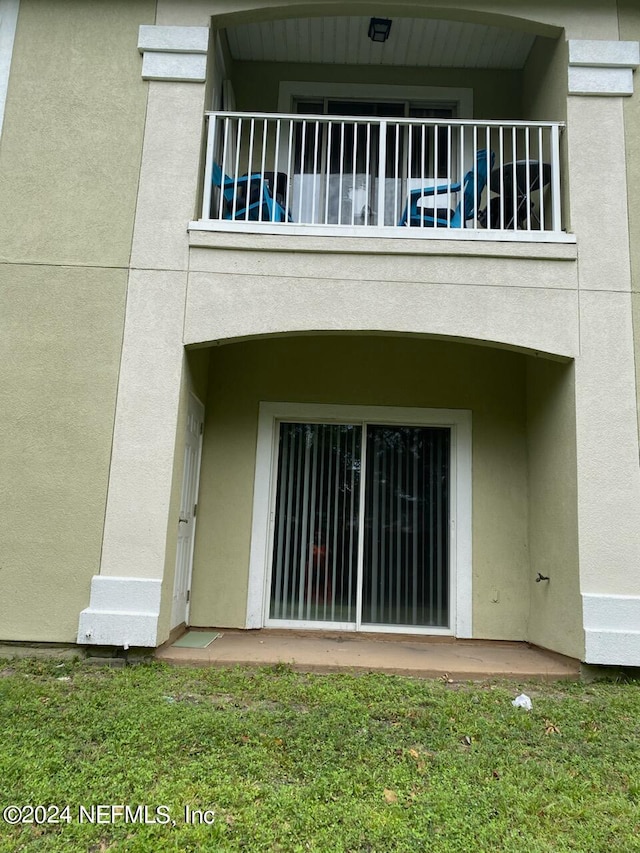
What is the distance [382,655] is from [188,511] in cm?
222

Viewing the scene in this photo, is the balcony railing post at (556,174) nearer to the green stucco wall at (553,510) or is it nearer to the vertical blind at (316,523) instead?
the green stucco wall at (553,510)

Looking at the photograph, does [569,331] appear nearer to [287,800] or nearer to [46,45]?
[287,800]

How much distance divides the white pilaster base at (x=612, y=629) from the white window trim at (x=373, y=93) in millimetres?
5338

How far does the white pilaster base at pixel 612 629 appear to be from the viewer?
14.6ft

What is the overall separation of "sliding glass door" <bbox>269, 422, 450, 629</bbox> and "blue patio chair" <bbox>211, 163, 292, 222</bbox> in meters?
2.09

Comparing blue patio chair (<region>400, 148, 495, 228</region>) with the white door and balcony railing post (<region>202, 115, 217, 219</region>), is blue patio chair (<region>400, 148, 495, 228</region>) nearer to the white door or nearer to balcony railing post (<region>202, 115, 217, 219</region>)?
balcony railing post (<region>202, 115, 217, 219</region>)

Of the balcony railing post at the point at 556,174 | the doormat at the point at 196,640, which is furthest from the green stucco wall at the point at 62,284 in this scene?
the balcony railing post at the point at 556,174

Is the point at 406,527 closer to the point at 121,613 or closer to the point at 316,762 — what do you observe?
the point at 121,613

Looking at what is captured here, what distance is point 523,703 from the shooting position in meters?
3.97

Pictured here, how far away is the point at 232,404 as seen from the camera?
6.13 meters

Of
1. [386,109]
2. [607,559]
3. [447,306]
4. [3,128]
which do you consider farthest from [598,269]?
[3,128]

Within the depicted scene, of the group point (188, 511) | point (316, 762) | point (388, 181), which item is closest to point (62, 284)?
point (188, 511)

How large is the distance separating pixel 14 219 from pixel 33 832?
4602mm

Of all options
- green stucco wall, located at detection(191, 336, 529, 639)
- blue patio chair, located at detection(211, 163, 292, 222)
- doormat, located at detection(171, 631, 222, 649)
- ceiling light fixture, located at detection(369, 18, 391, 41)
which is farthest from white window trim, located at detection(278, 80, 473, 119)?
doormat, located at detection(171, 631, 222, 649)
